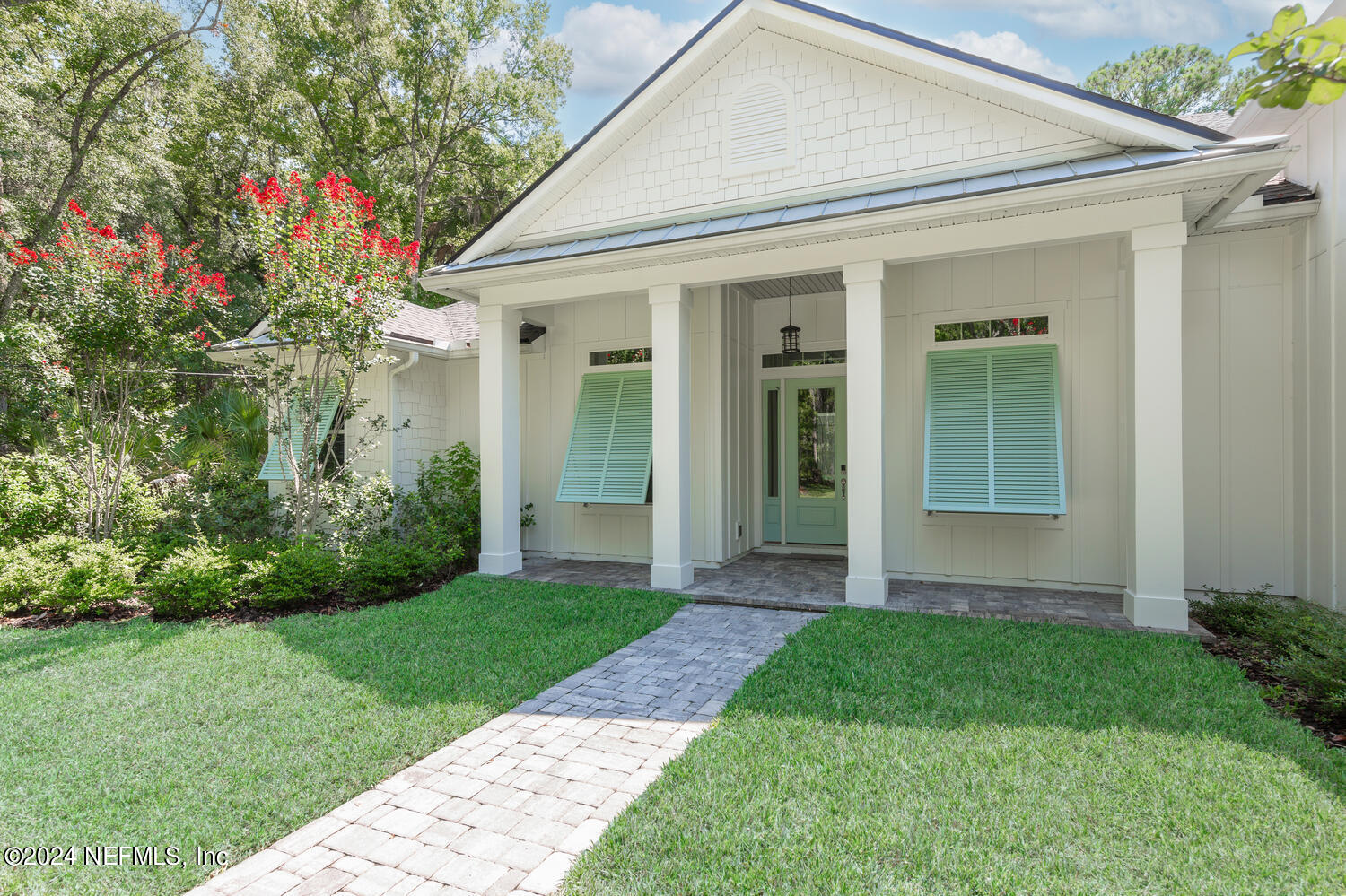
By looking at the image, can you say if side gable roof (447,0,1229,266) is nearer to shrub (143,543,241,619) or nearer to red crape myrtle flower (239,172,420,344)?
red crape myrtle flower (239,172,420,344)

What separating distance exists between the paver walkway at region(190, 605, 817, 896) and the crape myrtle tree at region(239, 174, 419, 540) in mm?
4792

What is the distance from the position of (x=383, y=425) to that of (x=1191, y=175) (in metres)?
8.94

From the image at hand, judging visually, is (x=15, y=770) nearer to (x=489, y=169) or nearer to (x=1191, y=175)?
(x=1191, y=175)

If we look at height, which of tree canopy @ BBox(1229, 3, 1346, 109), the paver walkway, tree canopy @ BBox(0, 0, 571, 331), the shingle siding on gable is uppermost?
tree canopy @ BBox(0, 0, 571, 331)

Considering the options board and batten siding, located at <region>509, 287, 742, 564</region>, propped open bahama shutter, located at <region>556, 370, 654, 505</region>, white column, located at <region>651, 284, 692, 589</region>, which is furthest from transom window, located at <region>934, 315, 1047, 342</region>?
propped open bahama shutter, located at <region>556, 370, 654, 505</region>

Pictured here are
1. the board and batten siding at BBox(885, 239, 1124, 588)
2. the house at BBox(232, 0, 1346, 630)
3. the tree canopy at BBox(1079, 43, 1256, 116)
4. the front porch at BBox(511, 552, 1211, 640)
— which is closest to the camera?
the house at BBox(232, 0, 1346, 630)

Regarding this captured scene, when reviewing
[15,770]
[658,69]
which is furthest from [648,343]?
[15,770]

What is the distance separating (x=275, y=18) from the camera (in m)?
19.0

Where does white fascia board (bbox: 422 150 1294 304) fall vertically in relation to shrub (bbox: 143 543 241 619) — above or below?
above

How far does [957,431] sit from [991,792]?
184 inches

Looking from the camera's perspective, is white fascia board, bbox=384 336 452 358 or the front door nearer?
white fascia board, bbox=384 336 452 358

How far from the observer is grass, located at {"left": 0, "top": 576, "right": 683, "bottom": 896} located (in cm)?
279

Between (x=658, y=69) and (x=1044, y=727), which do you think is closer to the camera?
(x=1044, y=727)

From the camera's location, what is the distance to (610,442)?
862cm
